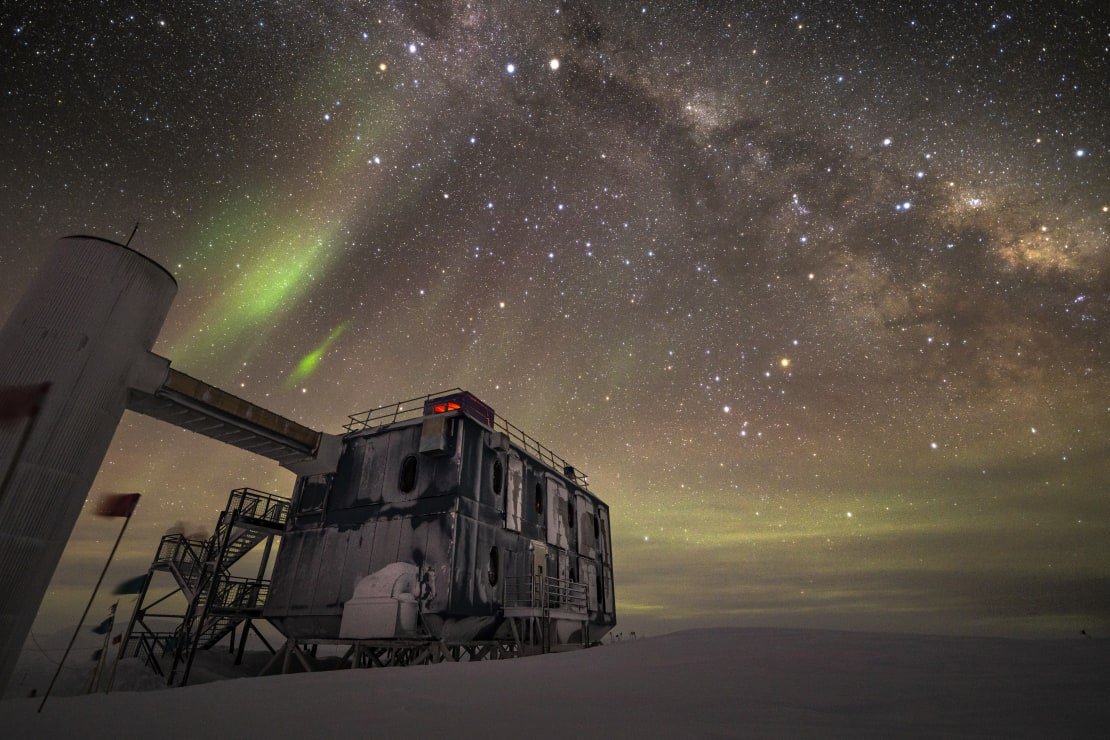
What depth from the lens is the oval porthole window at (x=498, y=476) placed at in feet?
64.1

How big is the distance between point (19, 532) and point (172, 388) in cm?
486

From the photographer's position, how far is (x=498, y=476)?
1984 centimetres

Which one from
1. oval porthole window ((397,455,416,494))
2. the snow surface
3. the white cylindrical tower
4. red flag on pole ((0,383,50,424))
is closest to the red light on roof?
oval porthole window ((397,455,416,494))

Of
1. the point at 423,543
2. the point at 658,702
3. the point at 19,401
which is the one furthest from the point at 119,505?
the point at 658,702

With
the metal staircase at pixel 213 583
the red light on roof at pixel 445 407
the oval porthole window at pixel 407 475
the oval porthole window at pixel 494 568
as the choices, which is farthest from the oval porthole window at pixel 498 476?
the metal staircase at pixel 213 583

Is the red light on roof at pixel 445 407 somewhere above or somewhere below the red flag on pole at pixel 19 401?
above

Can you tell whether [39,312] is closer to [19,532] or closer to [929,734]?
[19,532]

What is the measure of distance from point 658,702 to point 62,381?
12.4m

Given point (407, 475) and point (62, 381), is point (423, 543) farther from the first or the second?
point (62, 381)

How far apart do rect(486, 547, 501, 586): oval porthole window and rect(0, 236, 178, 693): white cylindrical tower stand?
11484 mm

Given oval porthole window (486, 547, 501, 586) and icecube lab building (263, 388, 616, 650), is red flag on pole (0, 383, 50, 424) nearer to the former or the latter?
icecube lab building (263, 388, 616, 650)

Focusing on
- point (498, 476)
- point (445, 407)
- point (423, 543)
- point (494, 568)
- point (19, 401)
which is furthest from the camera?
point (498, 476)

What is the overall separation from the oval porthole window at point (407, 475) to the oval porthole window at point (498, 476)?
3120 millimetres

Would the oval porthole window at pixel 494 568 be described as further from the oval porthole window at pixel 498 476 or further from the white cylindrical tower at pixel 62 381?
the white cylindrical tower at pixel 62 381
